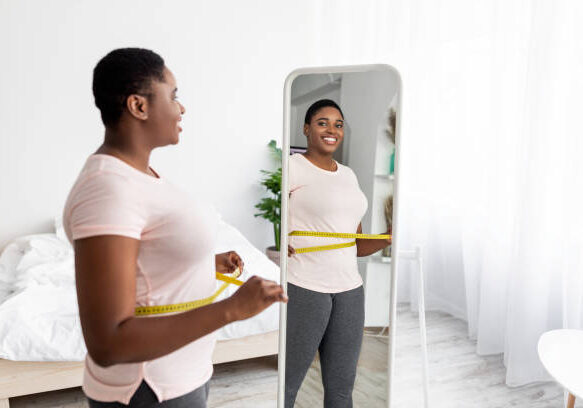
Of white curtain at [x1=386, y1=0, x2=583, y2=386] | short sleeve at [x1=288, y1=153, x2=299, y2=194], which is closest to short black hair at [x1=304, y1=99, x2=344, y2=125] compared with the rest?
short sleeve at [x1=288, y1=153, x2=299, y2=194]

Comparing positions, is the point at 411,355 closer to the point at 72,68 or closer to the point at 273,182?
the point at 273,182

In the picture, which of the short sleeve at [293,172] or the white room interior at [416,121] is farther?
the white room interior at [416,121]

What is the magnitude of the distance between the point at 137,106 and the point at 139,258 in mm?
253

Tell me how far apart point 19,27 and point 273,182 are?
81.5 inches

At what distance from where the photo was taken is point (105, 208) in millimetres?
726

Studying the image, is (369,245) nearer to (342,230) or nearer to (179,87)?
(342,230)

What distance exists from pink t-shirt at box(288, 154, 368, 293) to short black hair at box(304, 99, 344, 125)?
0.10 meters

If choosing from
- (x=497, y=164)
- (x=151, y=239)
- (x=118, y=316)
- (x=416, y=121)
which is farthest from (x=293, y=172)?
(x=416, y=121)

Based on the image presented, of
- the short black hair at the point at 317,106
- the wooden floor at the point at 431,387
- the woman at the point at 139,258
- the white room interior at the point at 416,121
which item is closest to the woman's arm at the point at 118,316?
the woman at the point at 139,258

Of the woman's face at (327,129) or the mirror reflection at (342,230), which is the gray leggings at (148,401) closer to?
the mirror reflection at (342,230)

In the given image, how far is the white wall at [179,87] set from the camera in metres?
3.39

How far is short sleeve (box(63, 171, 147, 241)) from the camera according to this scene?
72cm

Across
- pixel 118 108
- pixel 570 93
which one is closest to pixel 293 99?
pixel 118 108

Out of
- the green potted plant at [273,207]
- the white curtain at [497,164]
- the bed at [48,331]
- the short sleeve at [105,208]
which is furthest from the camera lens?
the green potted plant at [273,207]
